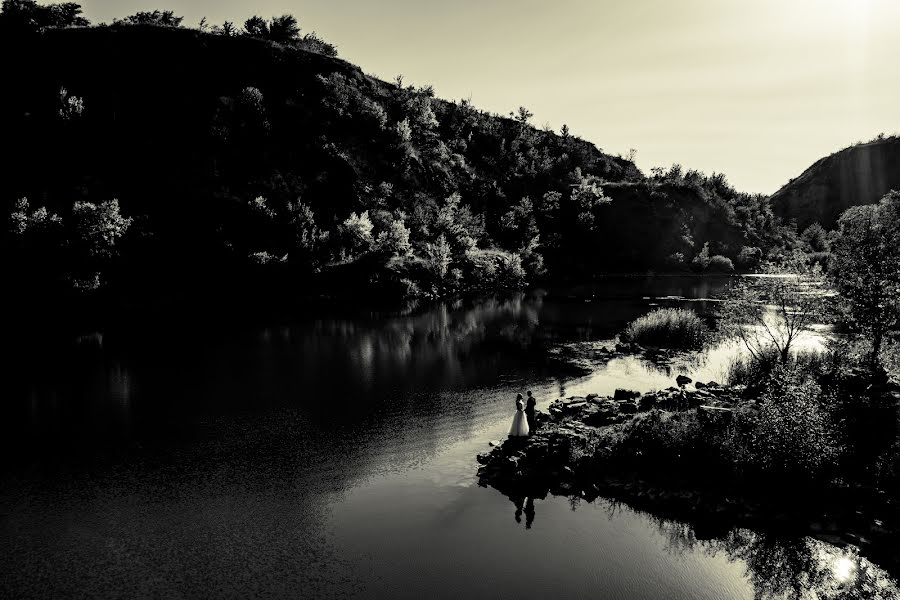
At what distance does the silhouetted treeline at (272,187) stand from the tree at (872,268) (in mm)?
57396

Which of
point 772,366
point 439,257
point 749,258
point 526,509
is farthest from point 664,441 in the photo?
point 749,258

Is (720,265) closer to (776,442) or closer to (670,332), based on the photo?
(670,332)

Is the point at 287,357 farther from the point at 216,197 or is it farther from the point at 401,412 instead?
the point at 216,197

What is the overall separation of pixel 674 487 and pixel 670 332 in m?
29.2

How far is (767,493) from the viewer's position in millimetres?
19891

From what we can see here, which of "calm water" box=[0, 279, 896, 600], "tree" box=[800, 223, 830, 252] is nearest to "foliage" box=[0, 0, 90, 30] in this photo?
"calm water" box=[0, 279, 896, 600]

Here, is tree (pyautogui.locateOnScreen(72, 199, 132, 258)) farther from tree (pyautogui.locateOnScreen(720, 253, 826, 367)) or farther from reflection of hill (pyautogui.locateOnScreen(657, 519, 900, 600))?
reflection of hill (pyautogui.locateOnScreen(657, 519, 900, 600))

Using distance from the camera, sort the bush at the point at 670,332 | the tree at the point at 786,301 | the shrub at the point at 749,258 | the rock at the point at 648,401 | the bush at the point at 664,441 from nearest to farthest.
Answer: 1. the bush at the point at 664,441
2. the rock at the point at 648,401
3. the tree at the point at 786,301
4. the bush at the point at 670,332
5. the shrub at the point at 749,258

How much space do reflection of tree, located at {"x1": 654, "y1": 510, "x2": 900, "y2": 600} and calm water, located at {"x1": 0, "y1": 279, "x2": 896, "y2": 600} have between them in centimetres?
6

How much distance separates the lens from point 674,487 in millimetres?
20859

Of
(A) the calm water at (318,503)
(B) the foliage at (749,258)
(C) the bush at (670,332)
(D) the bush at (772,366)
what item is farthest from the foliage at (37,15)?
(B) the foliage at (749,258)

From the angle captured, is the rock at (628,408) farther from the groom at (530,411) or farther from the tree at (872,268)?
the tree at (872,268)

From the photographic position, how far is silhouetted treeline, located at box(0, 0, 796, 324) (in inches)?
2958

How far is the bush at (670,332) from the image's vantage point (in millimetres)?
47531
